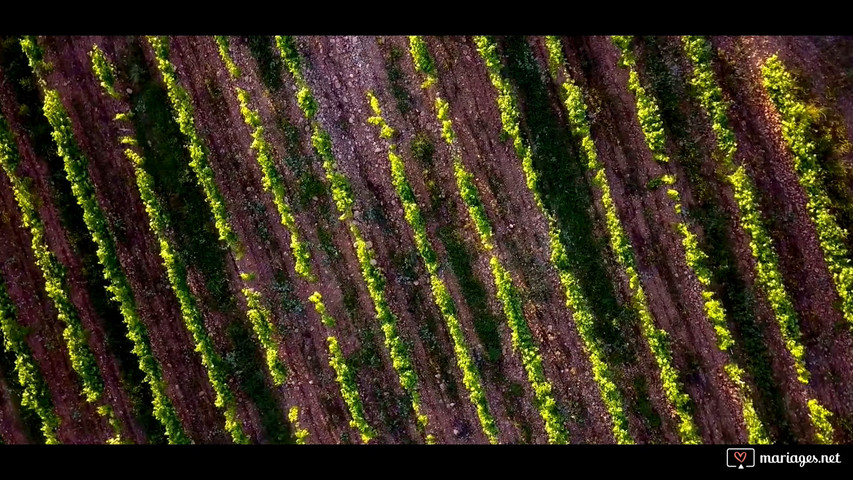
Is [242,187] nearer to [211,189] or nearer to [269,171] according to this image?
[211,189]

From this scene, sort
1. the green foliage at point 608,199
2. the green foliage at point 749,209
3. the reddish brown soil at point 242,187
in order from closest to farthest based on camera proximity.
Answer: the green foliage at point 749,209 < the green foliage at point 608,199 < the reddish brown soil at point 242,187

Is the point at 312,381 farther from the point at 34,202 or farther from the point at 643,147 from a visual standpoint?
the point at 643,147

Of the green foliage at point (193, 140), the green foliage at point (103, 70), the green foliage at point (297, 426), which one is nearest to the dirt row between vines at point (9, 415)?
the green foliage at point (193, 140)

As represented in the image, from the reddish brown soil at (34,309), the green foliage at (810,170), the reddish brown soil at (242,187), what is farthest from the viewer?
the reddish brown soil at (34,309)

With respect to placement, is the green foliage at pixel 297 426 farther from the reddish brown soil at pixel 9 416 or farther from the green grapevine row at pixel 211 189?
the reddish brown soil at pixel 9 416

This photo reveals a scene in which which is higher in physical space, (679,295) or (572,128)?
(572,128)

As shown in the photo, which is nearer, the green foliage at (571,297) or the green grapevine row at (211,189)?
the green foliage at (571,297)

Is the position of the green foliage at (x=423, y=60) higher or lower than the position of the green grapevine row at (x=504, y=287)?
higher
